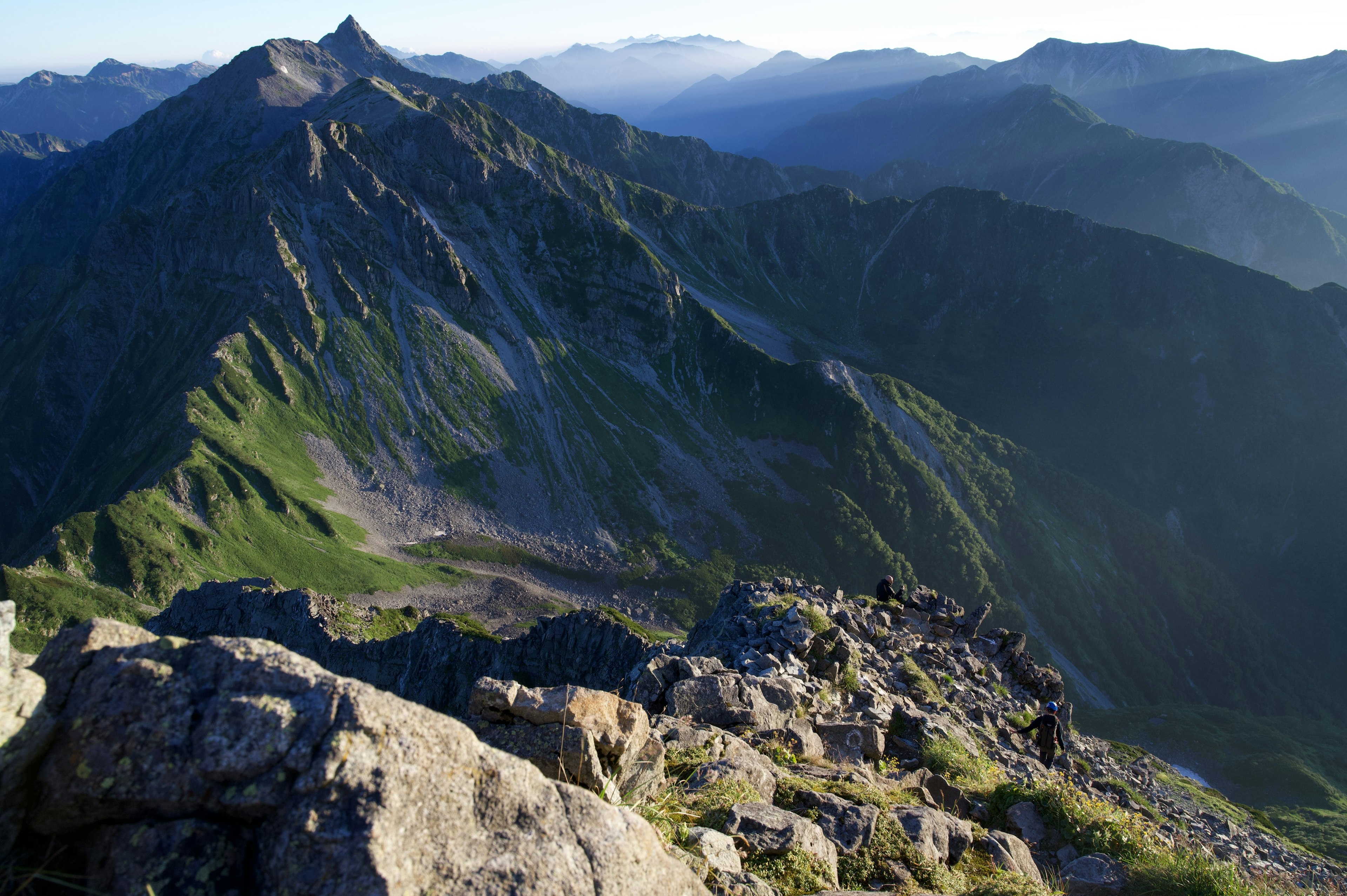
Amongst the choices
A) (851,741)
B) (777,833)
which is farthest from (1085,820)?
(777,833)

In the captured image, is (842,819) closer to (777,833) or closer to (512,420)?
(777,833)

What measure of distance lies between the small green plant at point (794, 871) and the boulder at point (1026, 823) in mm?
9260

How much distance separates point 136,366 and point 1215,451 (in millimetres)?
291569

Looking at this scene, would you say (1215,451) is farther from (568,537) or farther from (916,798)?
(916,798)

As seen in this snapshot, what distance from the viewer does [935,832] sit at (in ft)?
48.4

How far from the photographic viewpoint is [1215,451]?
639 ft

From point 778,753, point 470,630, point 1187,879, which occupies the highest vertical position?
point 1187,879

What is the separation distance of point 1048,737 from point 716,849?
2511 centimetres

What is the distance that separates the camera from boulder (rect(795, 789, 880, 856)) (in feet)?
44.7

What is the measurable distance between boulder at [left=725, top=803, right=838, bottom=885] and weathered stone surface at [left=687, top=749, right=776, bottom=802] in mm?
1646

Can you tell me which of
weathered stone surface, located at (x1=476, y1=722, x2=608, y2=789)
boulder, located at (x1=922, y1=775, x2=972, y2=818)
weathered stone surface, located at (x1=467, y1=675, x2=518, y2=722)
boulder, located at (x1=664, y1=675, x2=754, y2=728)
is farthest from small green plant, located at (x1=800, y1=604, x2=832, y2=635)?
weathered stone surface, located at (x1=476, y1=722, x2=608, y2=789)

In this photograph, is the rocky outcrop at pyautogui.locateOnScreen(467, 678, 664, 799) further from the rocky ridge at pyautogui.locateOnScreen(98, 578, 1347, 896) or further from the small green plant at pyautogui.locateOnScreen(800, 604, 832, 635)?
the small green plant at pyautogui.locateOnScreen(800, 604, 832, 635)

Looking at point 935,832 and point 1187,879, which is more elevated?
point 935,832

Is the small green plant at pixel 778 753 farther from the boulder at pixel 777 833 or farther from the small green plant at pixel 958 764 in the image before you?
the boulder at pixel 777 833
